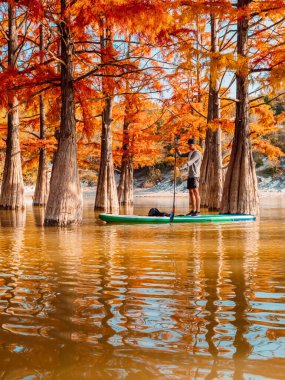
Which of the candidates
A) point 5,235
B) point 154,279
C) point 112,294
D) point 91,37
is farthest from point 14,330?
point 91,37

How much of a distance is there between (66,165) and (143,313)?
30.9ft

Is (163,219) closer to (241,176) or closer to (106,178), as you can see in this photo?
(241,176)

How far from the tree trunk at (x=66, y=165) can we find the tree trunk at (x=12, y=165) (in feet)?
27.8

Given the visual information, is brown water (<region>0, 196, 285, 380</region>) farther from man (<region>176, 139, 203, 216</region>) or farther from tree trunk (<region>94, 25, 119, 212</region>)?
tree trunk (<region>94, 25, 119, 212</region>)

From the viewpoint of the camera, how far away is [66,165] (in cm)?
1296

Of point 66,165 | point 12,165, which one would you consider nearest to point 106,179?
point 12,165

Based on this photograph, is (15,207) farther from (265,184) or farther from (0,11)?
(265,184)

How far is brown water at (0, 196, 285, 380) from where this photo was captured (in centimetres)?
281

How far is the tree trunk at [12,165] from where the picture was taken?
70.8 ft

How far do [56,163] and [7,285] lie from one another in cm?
821

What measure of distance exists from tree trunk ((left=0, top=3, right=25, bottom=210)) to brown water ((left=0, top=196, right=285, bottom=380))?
14.2 metres

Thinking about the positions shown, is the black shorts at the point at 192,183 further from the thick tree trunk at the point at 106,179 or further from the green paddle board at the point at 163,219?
the thick tree trunk at the point at 106,179

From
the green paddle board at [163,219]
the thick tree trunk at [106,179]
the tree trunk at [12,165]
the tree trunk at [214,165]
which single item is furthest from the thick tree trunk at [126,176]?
the green paddle board at [163,219]

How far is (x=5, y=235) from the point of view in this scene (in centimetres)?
1048
